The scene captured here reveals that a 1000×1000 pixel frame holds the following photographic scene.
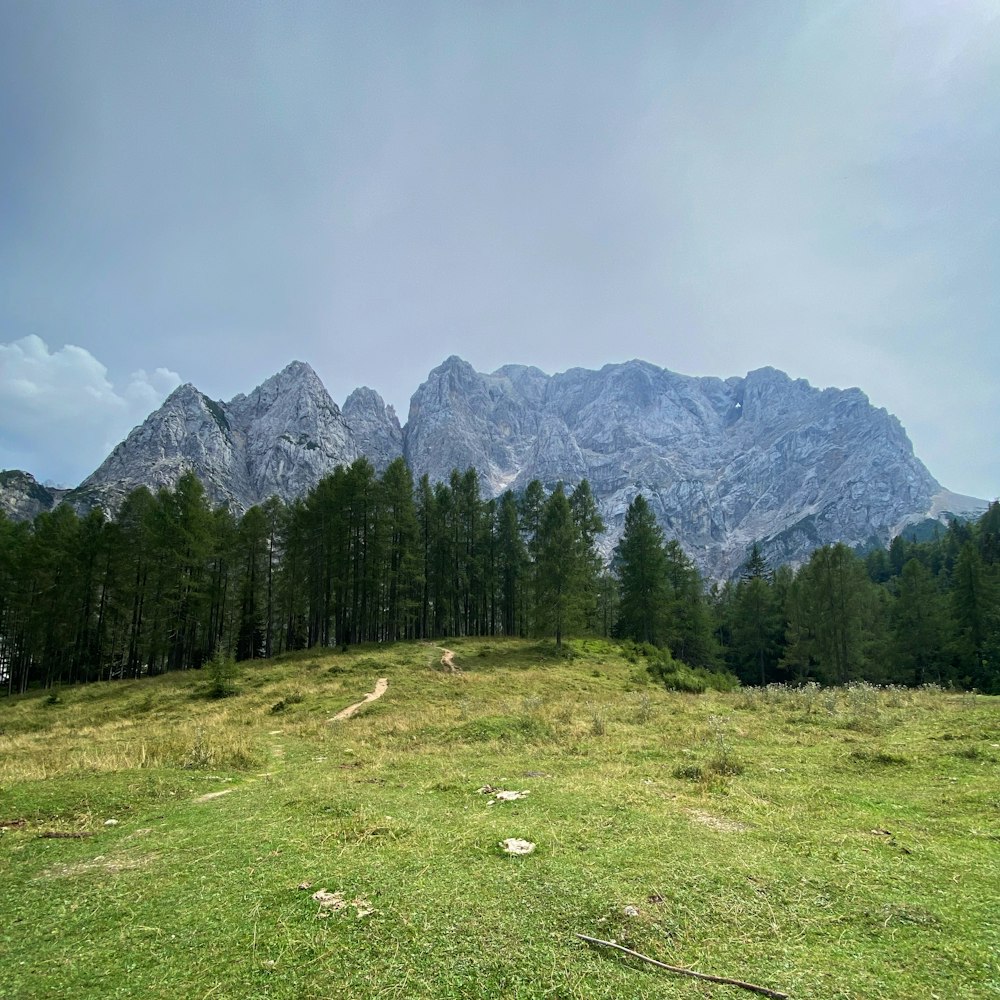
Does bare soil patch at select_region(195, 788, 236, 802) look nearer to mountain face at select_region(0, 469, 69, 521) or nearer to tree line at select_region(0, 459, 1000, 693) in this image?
tree line at select_region(0, 459, 1000, 693)

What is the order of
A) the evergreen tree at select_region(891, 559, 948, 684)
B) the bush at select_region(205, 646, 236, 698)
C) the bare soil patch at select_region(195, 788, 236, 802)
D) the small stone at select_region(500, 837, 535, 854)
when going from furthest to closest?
the evergreen tree at select_region(891, 559, 948, 684), the bush at select_region(205, 646, 236, 698), the bare soil patch at select_region(195, 788, 236, 802), the small stone at select_region(500, 837, 535, 854)

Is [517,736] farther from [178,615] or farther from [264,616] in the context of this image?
[264,616]

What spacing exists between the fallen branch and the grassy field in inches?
3.4

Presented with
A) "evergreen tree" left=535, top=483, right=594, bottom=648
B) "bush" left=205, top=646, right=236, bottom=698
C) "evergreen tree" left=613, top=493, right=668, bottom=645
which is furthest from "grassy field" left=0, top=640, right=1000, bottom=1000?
"evergreen tree" left=613, top=493, right=668, bottom=645

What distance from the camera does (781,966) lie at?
4621 millimetres

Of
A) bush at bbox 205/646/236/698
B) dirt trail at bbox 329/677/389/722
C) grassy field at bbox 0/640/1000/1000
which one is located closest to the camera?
grassy field at bbox 0/640/1000/1000

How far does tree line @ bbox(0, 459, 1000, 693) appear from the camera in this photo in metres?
46.7

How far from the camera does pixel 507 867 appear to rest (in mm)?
6730

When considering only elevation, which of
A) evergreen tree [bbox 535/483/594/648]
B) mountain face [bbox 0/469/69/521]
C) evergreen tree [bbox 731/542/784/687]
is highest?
mountain face [bbox 0/469/69/521]

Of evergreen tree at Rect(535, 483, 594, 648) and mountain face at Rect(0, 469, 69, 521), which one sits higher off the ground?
mountain face at Rect(0, 469, 69, 521)

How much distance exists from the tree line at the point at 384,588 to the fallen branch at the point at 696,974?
132 feet

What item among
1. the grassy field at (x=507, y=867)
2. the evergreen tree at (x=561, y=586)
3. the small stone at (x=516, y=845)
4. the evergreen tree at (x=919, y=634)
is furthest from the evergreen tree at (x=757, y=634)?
the small stone at (x=516, y=845)

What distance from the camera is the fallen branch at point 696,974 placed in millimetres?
4250

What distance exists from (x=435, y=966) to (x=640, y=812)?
5.29 metres
